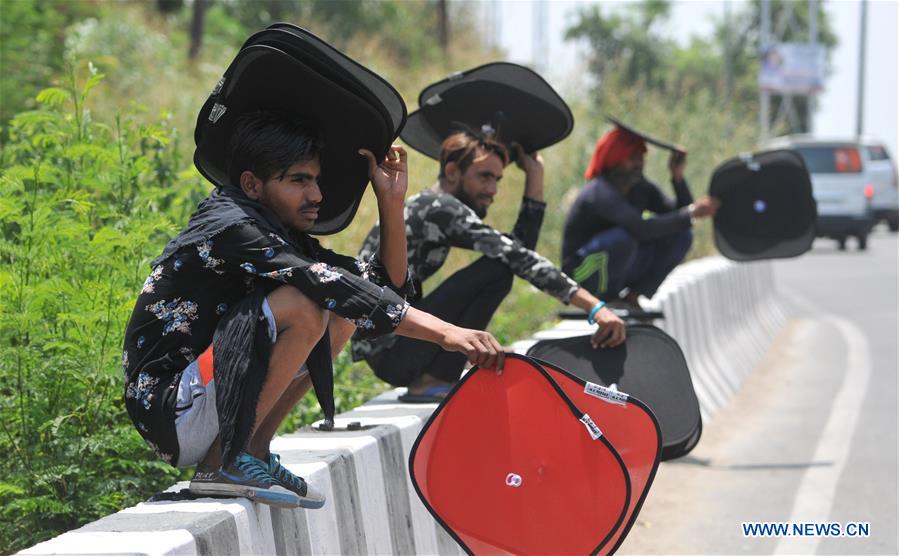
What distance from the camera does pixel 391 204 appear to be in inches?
181

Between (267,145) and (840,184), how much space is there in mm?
23553

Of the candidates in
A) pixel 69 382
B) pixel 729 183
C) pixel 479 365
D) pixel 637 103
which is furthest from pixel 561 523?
pixel 637 103

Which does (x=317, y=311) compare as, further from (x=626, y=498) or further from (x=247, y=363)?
(x=626, y=498)

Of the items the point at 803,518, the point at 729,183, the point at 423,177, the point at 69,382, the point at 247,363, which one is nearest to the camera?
the point at 247,363

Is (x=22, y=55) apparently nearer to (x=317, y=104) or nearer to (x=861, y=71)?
(x=317, y=104)

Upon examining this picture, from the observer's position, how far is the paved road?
6388 millimetres

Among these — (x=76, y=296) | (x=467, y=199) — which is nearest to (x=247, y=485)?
(x=76, y=296)

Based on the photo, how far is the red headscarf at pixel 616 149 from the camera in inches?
344

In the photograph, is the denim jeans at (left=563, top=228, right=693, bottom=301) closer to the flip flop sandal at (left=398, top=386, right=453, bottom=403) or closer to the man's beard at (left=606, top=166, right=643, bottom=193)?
the man's beard at (left=606, top=166, right=643, bottom=193)

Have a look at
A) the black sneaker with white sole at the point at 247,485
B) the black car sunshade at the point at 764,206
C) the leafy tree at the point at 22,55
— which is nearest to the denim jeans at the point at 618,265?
the black car sunshade at the point at 764,206

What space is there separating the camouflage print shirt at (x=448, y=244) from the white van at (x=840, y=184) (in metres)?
20.0

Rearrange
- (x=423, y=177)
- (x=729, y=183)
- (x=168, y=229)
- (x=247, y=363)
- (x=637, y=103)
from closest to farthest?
(x=247, y=363) < (x=168, y=229) < (x=729, y=183) < (x=423, y=177) < (x=637, y=103)

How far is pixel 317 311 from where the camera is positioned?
161 inches

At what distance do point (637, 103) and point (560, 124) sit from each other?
12947 mm
